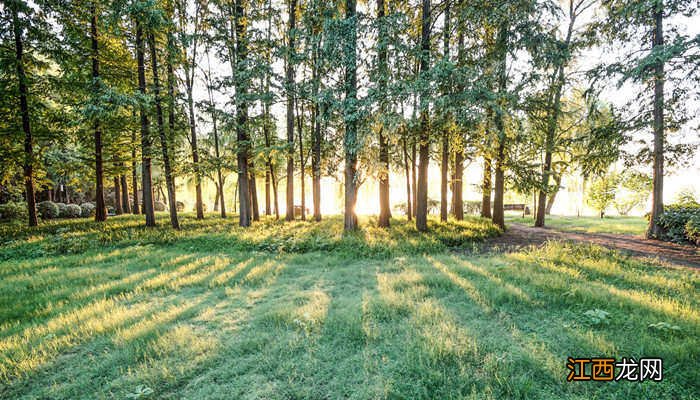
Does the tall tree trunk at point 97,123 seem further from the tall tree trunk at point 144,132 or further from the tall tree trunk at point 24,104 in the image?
the tall tree trunk at point 24,104

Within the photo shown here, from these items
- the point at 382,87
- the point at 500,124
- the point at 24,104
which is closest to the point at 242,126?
the point at 382,87

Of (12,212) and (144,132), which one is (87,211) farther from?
(144,132)

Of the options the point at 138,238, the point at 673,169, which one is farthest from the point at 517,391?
the point at 673,169

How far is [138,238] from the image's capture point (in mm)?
11156

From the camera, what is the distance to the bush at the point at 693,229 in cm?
874

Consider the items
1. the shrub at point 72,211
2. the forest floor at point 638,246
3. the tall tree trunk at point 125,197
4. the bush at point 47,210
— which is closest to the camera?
the forest floor at point 638,246

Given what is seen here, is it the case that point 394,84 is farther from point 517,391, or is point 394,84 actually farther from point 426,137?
point 517,391

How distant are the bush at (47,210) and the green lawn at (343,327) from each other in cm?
1652

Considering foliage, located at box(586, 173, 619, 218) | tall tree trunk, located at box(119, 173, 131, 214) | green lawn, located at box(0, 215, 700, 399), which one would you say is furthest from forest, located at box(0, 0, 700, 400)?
foliage, located at box(586, 173, 619, 218)

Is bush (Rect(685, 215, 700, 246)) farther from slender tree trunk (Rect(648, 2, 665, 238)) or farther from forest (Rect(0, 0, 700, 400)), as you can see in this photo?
slender tree trunk (Rect(648, 2, 665, 238))

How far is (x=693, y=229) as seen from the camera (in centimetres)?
890

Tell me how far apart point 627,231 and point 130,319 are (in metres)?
19.7

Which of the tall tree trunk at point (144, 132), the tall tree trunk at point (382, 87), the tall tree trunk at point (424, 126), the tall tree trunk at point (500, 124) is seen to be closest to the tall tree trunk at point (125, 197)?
the tall tree trunk at point (144, 132)

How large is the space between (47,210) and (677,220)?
115 ft
